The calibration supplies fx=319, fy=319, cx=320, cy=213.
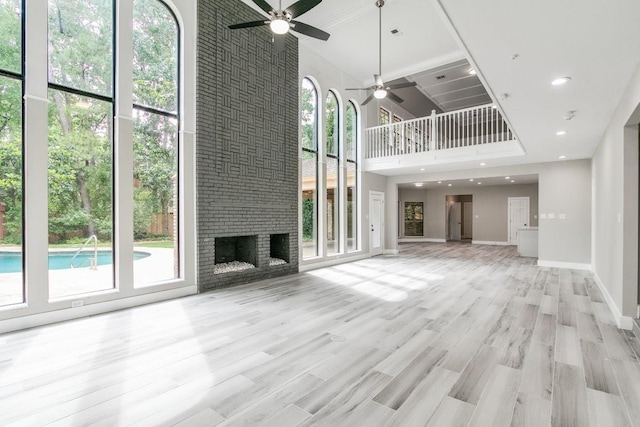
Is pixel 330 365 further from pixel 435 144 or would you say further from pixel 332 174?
pixel 435 144

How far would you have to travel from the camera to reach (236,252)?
6.58m

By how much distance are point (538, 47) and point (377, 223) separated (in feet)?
25.8

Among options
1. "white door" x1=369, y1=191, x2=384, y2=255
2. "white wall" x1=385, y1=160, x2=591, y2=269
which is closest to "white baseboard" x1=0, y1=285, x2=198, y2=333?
"white door" x1=369, y1=191, x2=384, y2=255

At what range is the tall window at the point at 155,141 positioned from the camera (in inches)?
185

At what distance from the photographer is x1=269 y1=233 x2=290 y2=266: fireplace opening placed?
6.94 metres

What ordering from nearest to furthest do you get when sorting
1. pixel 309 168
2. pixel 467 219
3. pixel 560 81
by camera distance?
pixel 560 81
pixel 309 168
pixel 467 219

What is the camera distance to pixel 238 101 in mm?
5820

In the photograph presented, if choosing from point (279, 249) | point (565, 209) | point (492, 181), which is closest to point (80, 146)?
point (279, 249)

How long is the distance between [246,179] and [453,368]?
4.57 m

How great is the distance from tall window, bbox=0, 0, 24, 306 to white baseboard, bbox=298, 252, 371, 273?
15.6 feet

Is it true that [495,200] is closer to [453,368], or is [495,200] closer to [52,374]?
[453,368]

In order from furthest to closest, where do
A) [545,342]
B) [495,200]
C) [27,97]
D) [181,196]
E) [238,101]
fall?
[495,200] → [238,101] → [181,196] → [27,97] → [545,342]

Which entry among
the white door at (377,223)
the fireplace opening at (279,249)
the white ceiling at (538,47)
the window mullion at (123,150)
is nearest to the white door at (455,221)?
the white door at (377,223)

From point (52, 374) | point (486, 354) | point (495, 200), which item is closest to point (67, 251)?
point (52, 374)
